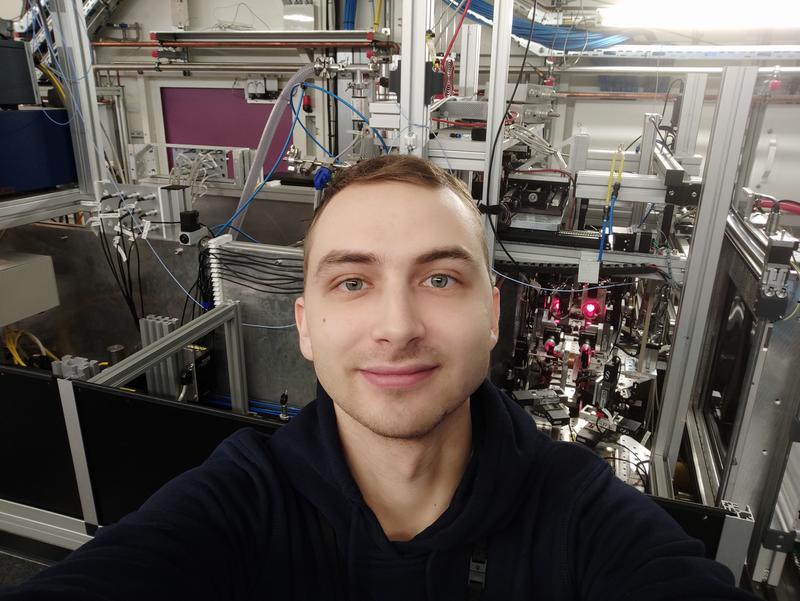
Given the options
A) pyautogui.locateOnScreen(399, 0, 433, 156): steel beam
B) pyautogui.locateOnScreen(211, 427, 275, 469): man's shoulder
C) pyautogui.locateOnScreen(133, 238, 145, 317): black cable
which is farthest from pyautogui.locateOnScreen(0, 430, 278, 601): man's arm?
pyautogui.locateOnScreen(133, 238, 145, 317): black cable

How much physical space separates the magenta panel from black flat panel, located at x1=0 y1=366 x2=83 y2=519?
472 cm

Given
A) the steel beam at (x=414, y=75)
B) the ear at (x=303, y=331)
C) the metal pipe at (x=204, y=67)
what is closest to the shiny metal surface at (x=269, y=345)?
the steel beam at (x=414, y=75)

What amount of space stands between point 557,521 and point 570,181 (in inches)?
69.9

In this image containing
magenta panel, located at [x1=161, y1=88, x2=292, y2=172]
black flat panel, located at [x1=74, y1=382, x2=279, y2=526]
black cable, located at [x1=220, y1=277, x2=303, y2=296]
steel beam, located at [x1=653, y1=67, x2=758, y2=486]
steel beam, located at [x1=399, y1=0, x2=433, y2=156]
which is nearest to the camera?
black flat panel, located at [x1=74, y1=382, x2=279, y2=526]

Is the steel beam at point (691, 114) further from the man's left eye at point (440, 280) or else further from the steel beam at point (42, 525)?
the steel beam at point (42, 525)

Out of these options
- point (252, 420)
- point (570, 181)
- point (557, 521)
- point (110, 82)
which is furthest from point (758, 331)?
point (110, 82)

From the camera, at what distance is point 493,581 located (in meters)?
0.86

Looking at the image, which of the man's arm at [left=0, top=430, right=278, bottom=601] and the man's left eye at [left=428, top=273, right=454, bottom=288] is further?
the man's left eye at [left=428, top=273, right=454, bottom=288]

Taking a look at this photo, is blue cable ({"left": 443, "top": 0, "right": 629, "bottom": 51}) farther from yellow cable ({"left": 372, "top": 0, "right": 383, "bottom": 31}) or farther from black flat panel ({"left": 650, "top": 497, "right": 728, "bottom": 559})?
black flat panel ({"left": 650, "top": 497, "right": 728, "bottom": 559})

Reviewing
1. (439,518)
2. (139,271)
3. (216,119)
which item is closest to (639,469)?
(439,518)

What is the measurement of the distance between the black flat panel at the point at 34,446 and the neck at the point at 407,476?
34.5 inches

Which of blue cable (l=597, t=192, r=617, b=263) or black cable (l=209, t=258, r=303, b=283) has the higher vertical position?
blue cable (l=597, t=192, r=617, b=263)

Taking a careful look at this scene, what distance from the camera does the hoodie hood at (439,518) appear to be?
0.85 meters

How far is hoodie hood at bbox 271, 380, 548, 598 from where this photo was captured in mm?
846
